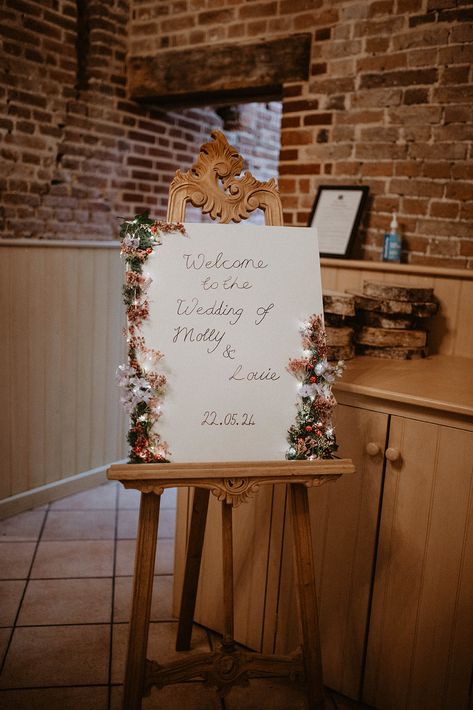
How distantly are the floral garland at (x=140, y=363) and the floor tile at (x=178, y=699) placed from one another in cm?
90

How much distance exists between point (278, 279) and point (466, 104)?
1.56 meters

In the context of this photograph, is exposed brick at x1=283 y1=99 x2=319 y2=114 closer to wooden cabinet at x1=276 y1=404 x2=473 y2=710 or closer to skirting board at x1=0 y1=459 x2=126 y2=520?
wooden cabinet at x1=276 y1=404 x2=473 y2=710

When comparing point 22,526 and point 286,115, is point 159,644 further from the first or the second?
point 286,115

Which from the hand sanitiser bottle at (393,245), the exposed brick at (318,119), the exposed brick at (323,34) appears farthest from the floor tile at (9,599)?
the exposed brick at (323,34)

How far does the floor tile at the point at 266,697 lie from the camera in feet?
6.56

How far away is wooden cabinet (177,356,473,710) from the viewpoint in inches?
71.5

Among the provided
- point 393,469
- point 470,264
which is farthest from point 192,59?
point 393,469

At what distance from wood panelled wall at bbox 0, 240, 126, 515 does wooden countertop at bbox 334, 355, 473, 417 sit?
158 centimetres

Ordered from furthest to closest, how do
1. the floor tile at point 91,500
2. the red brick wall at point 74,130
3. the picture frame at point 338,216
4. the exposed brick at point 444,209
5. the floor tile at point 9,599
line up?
the floor tile at point 91,500 < the red brick wall at point 74,130 < the picture frame at point 338,216 < the exposed brick at point 444,209 < the floor tile at point 9,599

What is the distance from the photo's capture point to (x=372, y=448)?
1917 mm

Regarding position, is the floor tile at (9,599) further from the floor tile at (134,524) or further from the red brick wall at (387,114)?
the red brick wall at (387,114)

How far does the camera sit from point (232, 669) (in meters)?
1.68

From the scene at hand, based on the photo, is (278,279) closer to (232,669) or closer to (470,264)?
(232,669)

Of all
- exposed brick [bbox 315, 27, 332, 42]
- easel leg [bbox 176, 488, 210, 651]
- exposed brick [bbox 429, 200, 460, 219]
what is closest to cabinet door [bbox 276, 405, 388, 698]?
easel leg [bbox 176, 488, 210, 651]
